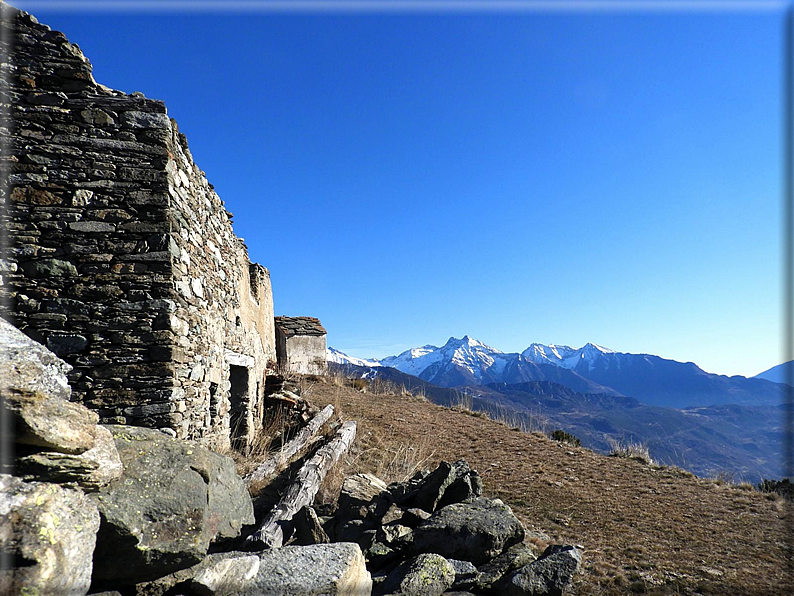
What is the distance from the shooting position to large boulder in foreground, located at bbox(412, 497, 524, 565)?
470cm

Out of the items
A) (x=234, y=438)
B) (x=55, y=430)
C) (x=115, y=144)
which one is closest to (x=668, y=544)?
(x=234, y=438)

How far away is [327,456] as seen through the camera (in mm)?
7609

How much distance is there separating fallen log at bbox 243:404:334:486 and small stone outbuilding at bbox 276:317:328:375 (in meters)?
11.3

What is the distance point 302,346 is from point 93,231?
1820 cm

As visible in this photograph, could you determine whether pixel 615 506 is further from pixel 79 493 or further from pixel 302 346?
pixel 302 346

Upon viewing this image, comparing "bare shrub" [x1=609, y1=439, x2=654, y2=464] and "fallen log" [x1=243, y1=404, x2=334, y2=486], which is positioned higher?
"fallen log" [x1=243, y1=404, x2=334, y2=486]

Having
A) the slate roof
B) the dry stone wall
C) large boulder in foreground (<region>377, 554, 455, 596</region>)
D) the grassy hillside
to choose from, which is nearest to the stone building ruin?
the dry stone wall

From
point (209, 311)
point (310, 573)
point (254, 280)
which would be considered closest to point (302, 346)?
point (254, 280)

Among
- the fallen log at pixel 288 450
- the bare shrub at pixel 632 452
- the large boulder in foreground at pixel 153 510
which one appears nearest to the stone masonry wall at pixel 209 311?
the fallen log at pixel 288 450

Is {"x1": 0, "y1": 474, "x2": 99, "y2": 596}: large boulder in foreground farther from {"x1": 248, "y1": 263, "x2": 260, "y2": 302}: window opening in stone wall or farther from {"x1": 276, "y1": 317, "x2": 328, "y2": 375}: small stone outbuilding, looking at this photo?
{"x1": 276, "y1": 317, "x2": 328, "y2": 375}: small stone outbuilding

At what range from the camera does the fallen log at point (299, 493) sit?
419cm

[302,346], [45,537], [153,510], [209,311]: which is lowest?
[153,510]

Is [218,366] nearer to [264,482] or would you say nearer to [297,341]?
[264,482]

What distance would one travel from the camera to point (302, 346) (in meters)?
22.7
